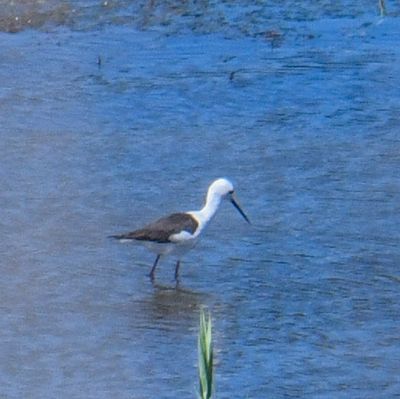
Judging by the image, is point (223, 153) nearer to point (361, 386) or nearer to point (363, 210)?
point (363, 210)

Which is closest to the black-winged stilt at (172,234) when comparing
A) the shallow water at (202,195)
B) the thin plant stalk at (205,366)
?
the shallow water at (202,195)

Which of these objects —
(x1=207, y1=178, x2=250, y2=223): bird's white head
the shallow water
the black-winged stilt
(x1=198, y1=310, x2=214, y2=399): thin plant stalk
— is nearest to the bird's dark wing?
the black-winged stilt

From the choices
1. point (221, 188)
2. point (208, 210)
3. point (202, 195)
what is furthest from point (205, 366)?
point (202, 195)

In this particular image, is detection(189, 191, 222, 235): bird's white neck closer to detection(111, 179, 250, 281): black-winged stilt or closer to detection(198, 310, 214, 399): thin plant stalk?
detection(111, 179, 250, 281): black-winged stilt

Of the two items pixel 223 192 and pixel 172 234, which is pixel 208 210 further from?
pixel 172 234

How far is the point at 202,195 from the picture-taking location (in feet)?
27.6

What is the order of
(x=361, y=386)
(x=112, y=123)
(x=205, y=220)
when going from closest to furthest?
(x=361, y=386) < (x=205, y=220) < (x=112, y=123)

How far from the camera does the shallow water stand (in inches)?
246

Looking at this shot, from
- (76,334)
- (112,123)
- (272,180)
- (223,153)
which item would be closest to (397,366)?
(76,334)

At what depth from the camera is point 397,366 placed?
610 cm

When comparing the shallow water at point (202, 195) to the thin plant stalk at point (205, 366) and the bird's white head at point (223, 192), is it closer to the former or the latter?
the bird's white head at point (223, 192)

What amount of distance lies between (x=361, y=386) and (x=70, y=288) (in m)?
1.70

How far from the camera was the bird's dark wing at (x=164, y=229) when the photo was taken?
7309 mm

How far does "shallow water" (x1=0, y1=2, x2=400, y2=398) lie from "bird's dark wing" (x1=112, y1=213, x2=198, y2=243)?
7.2 inches
